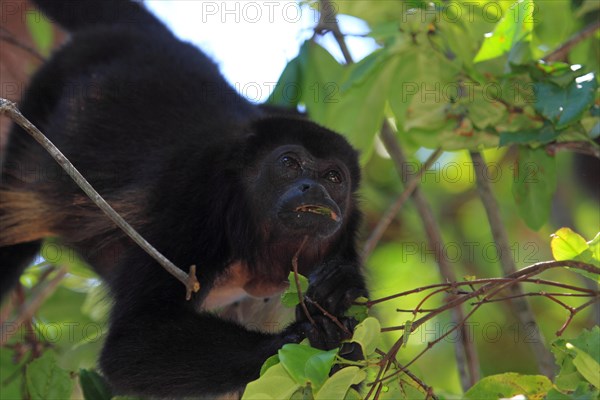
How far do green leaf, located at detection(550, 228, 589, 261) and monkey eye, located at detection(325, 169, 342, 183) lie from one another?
69.8 inches

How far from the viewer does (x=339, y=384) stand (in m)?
2.28

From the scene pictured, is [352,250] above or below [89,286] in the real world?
above

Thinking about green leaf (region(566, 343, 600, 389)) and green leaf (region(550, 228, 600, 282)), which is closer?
green leaf (region(566, 343, 600, 389))

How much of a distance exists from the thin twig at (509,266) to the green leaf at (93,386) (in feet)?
5.90

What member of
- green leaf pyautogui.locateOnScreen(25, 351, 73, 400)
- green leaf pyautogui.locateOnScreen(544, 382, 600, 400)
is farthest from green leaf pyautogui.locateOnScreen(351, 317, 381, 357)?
green leaf pyautogui.locateOnScreen(25, 351, 73, 400)

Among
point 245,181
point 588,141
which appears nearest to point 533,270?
point 588,141

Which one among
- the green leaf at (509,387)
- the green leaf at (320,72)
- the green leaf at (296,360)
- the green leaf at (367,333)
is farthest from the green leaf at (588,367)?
the green leaf at (320,72)

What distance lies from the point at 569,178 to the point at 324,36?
297cm

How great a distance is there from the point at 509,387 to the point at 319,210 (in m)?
1.43

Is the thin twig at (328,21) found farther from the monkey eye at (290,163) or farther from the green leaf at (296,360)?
the green leaf at (296,360)

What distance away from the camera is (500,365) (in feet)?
23.5

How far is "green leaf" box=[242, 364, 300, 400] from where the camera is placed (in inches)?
91.9

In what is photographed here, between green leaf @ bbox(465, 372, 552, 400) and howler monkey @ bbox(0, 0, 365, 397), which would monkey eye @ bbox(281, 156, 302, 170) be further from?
green leaf @ bbox(465, 372, 552, 400)

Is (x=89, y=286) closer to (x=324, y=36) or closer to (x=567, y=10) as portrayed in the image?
(x=324, y=36)
